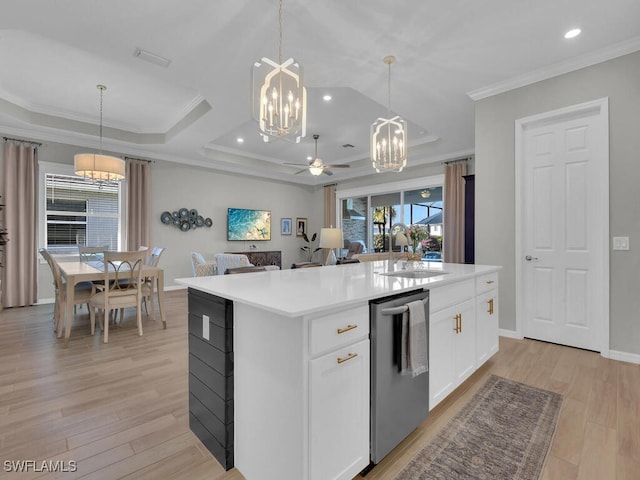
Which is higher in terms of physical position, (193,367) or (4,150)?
(4,150)

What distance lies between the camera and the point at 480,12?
7.78 feet

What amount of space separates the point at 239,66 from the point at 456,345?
10.3 ft

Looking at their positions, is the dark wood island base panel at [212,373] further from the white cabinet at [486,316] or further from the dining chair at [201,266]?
the dining chair at [201,266]

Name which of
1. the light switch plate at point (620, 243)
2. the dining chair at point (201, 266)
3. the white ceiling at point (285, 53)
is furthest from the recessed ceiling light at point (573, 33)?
the dining chair at point (201, 266)

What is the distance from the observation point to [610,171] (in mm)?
2824

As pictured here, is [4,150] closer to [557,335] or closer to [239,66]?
[239,66]

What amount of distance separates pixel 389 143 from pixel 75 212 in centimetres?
554

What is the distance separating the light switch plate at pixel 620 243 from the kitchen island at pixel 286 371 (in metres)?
2.17

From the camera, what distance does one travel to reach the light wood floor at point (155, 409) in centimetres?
152

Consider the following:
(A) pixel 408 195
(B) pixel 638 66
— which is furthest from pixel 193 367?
(A) pixel 408 195

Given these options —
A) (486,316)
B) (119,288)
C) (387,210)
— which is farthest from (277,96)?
(387,210)

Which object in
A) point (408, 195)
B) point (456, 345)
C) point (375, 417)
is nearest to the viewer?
point (375, 417)

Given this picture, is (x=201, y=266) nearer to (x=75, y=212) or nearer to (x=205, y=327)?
(x=75, y=212)

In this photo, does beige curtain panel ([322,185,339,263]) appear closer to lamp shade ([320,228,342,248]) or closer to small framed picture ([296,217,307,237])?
small framed picture ([296,217,307,237])
